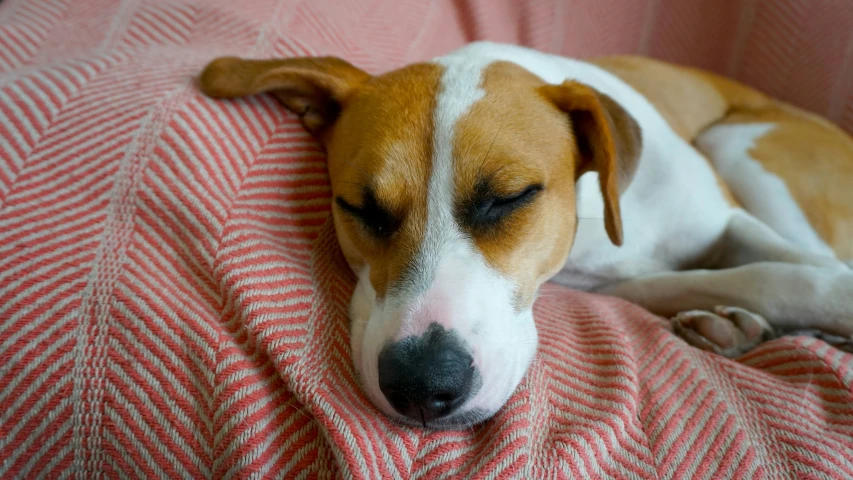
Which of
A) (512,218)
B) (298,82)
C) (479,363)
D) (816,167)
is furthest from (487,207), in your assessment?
(816,167)

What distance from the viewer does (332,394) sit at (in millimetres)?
968

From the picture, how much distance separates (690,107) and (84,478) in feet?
7.73

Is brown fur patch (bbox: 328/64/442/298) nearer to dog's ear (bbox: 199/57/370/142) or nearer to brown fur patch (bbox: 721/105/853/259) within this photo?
dog's ear (bbox: 199/57/370/142)

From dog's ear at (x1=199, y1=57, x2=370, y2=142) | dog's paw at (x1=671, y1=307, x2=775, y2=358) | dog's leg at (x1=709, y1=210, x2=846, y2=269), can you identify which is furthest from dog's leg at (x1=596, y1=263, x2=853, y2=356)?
dog's ear at (x1=199, y1=57, x2=370, y2=142)

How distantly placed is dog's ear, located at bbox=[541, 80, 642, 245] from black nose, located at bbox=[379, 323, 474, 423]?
2.05 ft

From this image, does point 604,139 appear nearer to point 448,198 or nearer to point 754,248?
point 448,198

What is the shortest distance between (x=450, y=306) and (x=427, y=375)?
15cm

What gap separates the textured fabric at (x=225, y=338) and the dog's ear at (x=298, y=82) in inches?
2.1

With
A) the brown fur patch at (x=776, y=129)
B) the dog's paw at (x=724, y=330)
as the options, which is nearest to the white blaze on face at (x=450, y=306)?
the dog's paw at (x=724, y=330)

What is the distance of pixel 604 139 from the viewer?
4.61 feet

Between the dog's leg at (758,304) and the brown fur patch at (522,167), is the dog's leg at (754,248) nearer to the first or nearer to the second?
the dog's leg at (758,304)

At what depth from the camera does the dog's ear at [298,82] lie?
134 cm

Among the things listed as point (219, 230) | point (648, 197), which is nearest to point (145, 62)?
point (219, 230)

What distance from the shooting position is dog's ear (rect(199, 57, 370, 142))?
1.34 meters
